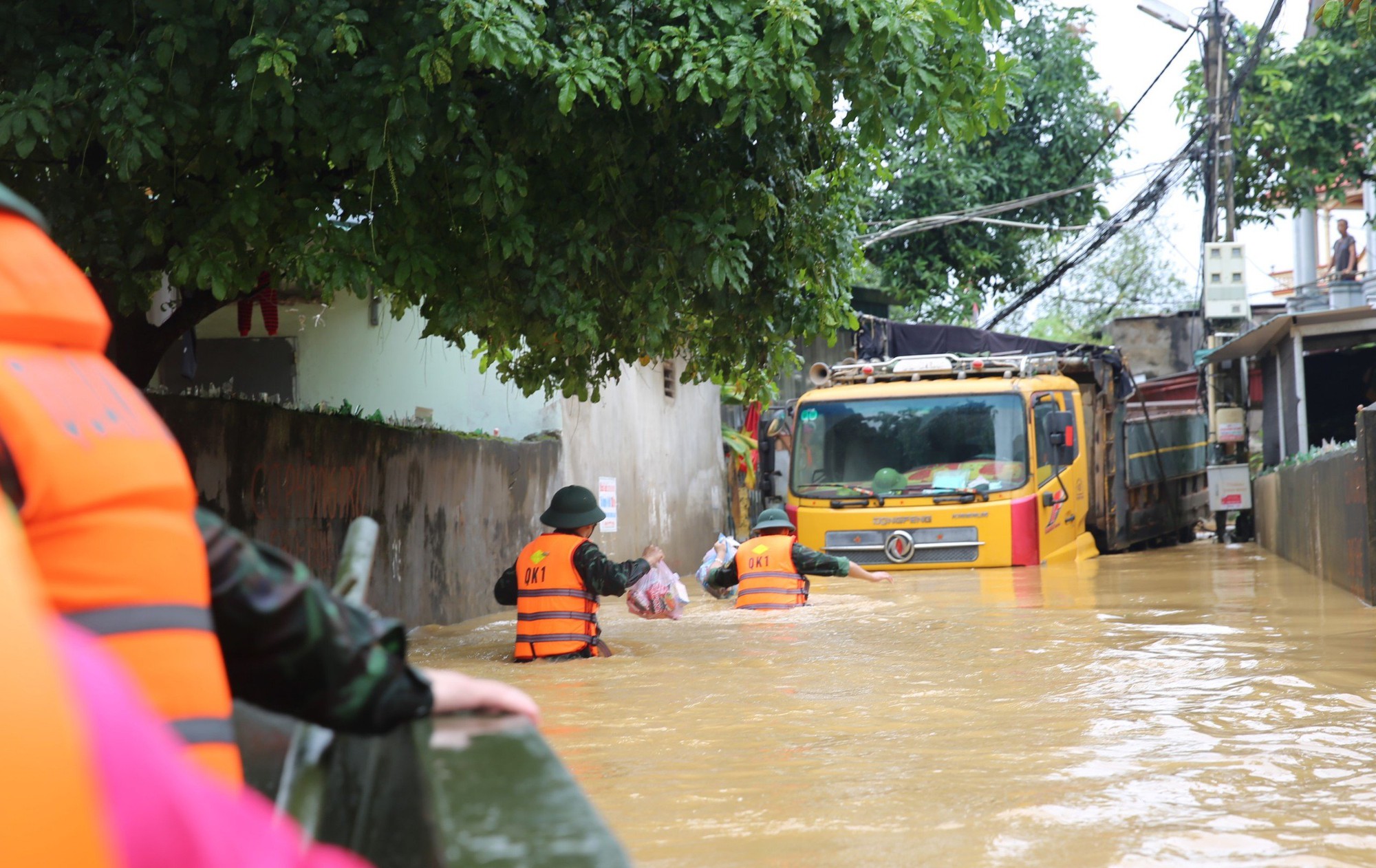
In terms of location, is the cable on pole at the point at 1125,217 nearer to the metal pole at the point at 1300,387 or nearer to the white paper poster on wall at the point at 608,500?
the metal pole at the point at 1300,387

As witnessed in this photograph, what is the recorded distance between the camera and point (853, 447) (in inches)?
614

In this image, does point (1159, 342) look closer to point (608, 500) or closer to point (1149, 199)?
point (1149, 199)

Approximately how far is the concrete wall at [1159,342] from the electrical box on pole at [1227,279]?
10.7m

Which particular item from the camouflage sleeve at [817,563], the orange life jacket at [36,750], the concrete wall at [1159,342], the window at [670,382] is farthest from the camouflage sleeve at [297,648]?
the concrete wall at [1159,342]

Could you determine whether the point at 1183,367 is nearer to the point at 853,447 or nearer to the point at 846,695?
the point at 853,447

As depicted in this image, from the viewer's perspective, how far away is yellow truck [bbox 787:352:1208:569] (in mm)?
15031

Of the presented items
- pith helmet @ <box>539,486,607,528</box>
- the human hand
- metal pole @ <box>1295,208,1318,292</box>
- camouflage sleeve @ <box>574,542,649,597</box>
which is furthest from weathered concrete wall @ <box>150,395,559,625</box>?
metal pole @ <box>1295,208,1318,292</box>

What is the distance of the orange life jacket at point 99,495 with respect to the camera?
1.35m

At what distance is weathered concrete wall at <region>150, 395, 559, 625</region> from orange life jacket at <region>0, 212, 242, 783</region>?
719cm

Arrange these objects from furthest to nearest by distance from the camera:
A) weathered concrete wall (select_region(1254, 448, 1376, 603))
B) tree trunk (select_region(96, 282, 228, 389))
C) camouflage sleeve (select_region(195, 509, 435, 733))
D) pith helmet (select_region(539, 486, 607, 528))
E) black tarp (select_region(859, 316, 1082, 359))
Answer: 1. black tarp (select_region(859, 316, 1082, 359))
2. weathered concrete wall (select_region(1254, 448, 1376, 603))
3. pith helmet (select_region(539, 486, 607, 528))
4. tree trunk (select_region(96, 282, 228, 389))
5. camouflage sleeve (select_region(195, 509, 435, 733))

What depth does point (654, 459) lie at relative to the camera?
18.7m

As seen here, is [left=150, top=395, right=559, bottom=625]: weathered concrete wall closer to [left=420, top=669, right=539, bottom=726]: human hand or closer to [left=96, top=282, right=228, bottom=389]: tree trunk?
[left=96, top=282, right=228, bottom=389]: tree trunk

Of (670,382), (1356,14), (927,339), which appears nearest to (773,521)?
(1356,14)

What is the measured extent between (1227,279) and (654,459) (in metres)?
9.28
